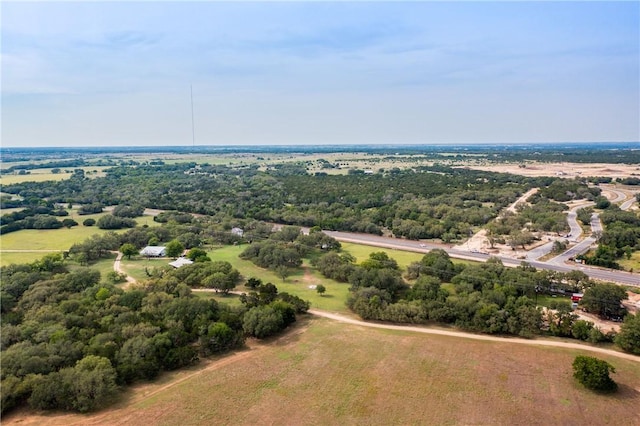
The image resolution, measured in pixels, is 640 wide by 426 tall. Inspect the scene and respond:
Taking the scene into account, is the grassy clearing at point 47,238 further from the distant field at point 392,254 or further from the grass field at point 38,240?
the distant field at point 392,254

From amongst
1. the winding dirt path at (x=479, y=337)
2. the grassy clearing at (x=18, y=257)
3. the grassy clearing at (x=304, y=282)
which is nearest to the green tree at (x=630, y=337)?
the winding dirt path at (x=479, y=337)

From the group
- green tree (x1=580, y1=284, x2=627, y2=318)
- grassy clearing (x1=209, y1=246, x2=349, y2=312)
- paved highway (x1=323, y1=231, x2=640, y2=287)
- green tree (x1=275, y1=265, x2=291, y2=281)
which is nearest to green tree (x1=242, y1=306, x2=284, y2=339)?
grassy clearing (x1=209, y1=246, x2=349, y2=312)

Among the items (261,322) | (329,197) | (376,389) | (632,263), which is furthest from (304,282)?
(329,197)

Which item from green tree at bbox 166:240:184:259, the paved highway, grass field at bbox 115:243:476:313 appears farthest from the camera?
green tree at bbox 166:240:184:259

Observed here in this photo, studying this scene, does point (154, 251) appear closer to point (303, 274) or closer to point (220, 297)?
point (220, 297)

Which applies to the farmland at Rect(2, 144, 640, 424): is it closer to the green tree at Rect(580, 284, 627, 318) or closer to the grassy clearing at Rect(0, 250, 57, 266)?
the grassy clearing at Rect(0, 250, 57, 266)

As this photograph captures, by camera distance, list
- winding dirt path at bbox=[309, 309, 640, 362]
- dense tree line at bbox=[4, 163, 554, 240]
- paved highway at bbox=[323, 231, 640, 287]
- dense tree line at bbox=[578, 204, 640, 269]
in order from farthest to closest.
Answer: dense tree line at bbox=[4, 163, 554, 240], dense tree line at bbox=[578, 204, 640, 269], paved highway at bbox=[323, 231, 640, 287], winding dirt path at bbox=[309, 309, 640, 362]

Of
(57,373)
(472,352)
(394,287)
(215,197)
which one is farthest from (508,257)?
(215,197)

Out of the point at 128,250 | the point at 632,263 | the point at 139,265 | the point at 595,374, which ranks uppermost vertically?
the point at 128,250
